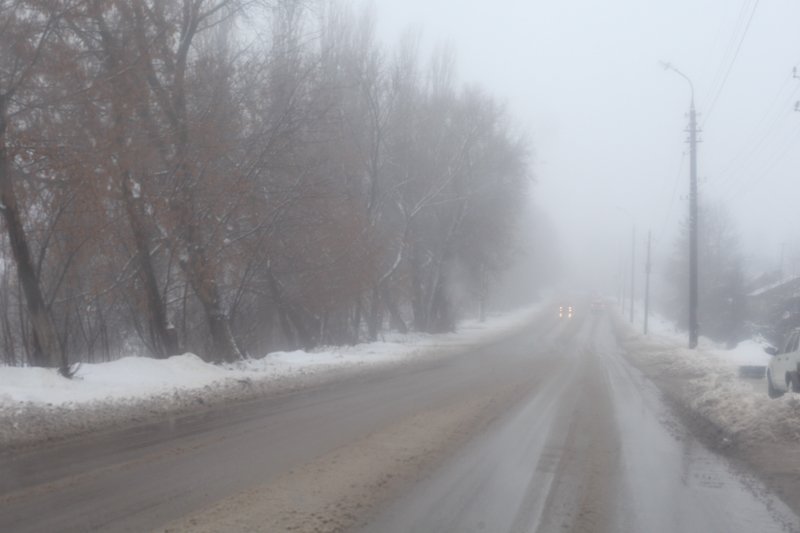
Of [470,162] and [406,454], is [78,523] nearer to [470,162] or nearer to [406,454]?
[406,454]

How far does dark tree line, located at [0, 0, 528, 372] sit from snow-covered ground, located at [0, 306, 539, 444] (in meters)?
1.05

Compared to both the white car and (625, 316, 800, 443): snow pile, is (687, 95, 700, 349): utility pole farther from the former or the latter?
the white car

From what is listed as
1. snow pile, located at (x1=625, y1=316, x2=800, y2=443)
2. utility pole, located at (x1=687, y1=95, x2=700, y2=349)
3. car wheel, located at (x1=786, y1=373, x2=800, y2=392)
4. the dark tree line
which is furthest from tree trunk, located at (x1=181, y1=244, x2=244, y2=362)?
utility pole, located at (x1=687, y1=95, x2=700, y2=349)

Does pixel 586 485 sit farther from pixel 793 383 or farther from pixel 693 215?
pixel 693 215

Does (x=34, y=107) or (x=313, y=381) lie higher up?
(x=34, y=107)

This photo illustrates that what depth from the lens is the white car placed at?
53.2ft

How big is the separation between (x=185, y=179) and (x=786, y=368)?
14056mm

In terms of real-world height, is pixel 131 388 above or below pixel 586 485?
above

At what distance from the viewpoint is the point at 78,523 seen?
7066 mm

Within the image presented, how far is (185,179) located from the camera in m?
20.0

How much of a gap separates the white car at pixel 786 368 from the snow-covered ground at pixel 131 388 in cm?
1052

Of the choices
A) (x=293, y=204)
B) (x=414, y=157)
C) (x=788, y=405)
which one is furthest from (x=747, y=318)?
(x=788, y=405)

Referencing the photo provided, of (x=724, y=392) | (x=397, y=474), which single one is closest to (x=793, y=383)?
(x=724, y=392)

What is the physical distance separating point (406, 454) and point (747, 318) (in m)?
39.0
